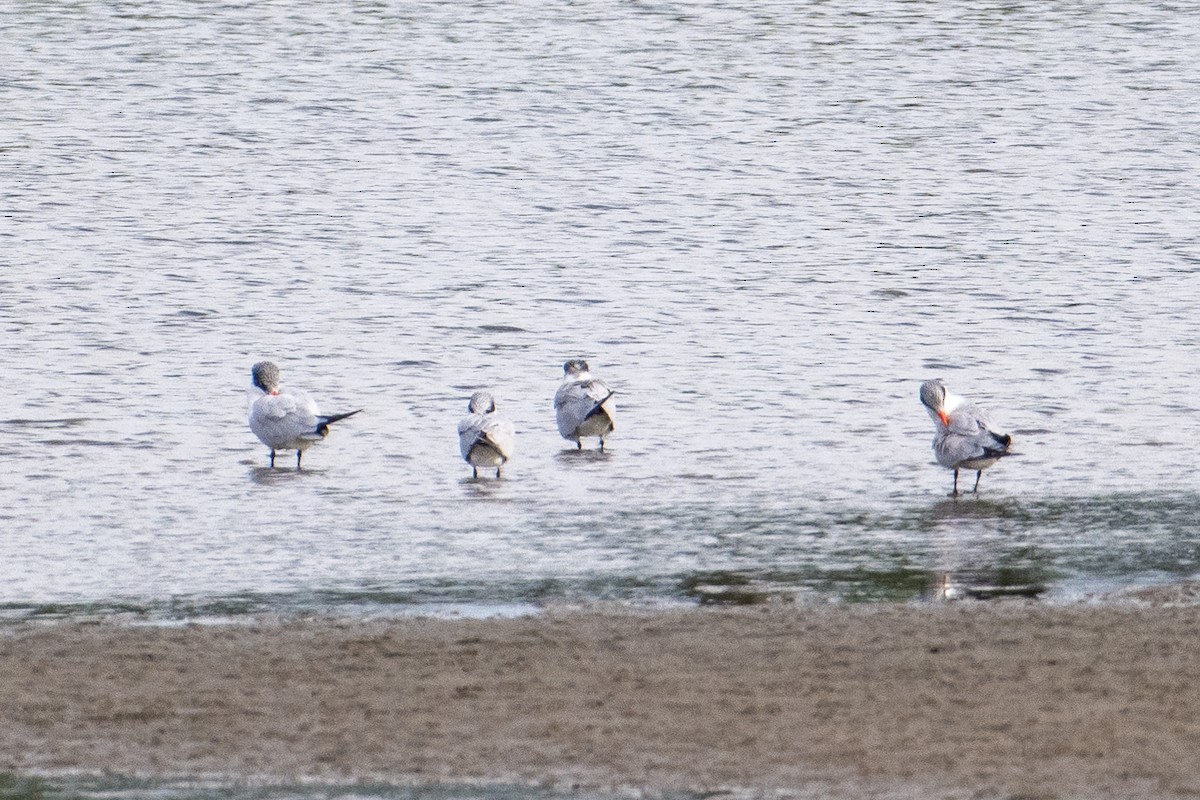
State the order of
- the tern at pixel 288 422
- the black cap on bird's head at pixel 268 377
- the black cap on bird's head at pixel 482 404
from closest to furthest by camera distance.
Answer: the tern at pixel 288 422 → the black cap on bird's head at pixel 482 404 → the black cap on bird's head at pixel 268 377

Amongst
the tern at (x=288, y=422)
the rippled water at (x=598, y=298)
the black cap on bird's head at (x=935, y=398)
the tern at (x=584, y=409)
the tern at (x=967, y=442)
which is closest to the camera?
the rippled water at (x=598, y=298)

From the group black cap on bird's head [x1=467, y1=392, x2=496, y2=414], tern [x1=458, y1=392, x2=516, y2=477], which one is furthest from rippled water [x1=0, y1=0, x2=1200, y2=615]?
black cap on bird's head [x1=467, y1=392, x2=496, y2=414]

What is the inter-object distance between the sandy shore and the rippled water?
0.92m

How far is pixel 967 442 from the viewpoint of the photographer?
14.5 meters

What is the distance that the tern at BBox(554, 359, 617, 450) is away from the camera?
15.9 meters

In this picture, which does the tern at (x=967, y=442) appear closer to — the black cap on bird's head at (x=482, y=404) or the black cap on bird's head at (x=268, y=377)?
the black cap on bird's head at (x=482, y=404)

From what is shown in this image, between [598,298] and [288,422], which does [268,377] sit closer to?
[288,422]

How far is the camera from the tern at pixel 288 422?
1557 cm

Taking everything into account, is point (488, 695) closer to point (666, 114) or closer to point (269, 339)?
point (269, 339)

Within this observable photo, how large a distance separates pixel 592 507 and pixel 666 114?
70.5ft

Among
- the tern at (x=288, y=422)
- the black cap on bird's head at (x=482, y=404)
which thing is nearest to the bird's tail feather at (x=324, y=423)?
the tern at (x=288, y=422)

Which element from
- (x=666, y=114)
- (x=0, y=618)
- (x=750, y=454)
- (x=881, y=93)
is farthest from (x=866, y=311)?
(x=881, y=93)

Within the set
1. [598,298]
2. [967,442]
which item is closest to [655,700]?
[967,442]

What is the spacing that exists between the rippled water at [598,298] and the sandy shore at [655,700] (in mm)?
918
